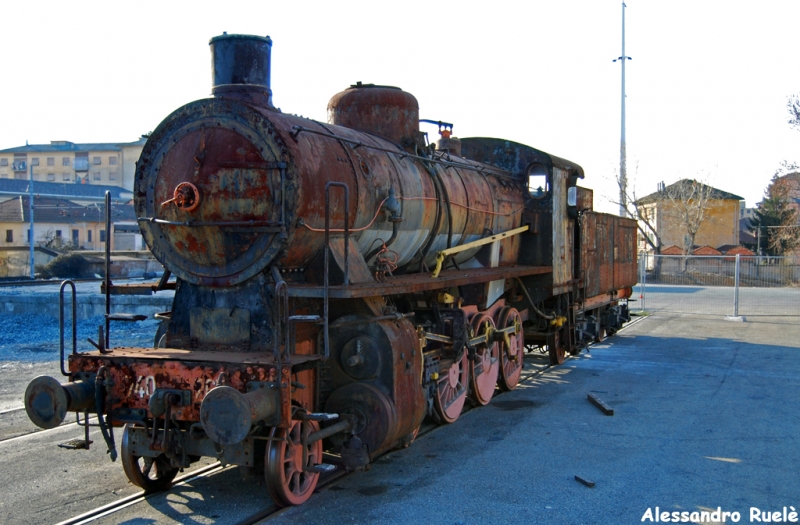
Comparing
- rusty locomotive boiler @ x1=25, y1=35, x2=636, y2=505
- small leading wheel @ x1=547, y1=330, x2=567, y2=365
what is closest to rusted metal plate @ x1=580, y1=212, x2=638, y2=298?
small leading wheel @ x1=547, y1=330, x2=567, y2=365

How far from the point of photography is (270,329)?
565 centimetres

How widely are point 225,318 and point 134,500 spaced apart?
1.57 meters

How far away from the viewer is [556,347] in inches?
468

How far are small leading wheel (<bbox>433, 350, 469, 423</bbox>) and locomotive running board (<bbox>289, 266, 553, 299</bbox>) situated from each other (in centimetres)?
86

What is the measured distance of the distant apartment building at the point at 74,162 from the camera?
270ft

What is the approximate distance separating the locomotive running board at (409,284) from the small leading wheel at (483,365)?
0.59 m

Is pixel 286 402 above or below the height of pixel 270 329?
below

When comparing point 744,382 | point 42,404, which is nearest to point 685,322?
point 744,382

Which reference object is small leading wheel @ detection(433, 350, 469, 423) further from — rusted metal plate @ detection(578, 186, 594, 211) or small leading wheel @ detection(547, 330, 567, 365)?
rusted metal plate @ detection(578, 186, 594, 211)

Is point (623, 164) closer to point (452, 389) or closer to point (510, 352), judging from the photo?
point (510, 352)

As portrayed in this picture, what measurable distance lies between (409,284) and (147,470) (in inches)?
105

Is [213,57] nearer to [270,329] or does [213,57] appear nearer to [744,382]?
[270,329]

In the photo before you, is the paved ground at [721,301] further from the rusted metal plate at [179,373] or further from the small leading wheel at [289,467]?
the rusted metal plate at [179,373]

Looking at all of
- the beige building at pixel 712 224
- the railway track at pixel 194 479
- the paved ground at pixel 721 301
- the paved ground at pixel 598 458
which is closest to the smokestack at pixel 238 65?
the railway track at pixel 194 479
